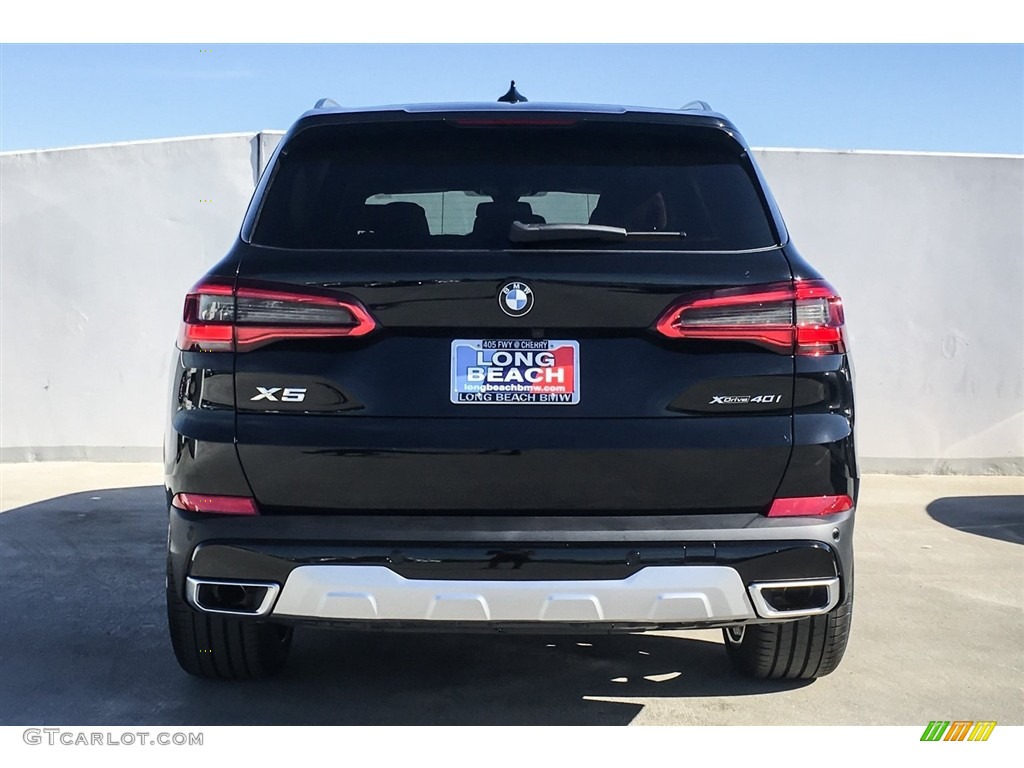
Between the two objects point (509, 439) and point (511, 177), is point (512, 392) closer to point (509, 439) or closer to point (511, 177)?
point (509, 439)

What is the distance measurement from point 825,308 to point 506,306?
0.87m

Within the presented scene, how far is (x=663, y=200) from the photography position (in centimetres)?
306

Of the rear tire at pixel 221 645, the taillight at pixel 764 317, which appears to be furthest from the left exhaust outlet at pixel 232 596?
the taillight at pixel 764 317

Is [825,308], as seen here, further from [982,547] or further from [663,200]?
[982,547]

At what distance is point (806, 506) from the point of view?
2.86 m

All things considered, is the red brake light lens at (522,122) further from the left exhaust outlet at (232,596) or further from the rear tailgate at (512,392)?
the left exhaust outlet at (232,596)

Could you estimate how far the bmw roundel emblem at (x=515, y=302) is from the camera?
2.80 m

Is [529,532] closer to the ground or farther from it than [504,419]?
closer to the ground

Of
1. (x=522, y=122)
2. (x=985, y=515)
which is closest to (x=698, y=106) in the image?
(x=522, y=122)

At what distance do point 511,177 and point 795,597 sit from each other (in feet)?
4.64

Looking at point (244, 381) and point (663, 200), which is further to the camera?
point (663, 200)

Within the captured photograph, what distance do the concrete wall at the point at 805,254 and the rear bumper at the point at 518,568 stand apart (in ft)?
22.6

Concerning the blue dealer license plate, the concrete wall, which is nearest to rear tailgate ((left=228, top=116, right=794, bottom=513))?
the blue dealer license plate
